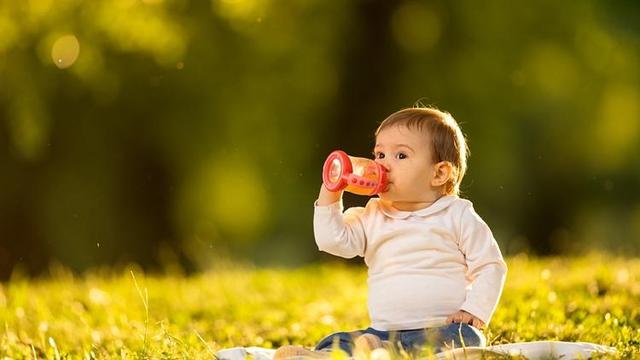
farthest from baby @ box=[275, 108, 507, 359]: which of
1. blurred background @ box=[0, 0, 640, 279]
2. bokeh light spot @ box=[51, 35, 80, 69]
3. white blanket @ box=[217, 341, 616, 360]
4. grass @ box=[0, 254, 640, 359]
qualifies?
blurred background @ box=[0, 0, 640, 279]

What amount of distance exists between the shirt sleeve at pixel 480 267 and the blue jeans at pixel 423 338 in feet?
0.28

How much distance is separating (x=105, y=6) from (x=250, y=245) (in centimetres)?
444

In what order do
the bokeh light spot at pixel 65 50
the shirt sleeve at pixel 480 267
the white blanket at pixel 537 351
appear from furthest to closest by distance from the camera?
the bokeh light spot at pixel 65 50 < the shirt sleeve at pixel 480 267 < the white blanket at pixel 537 351

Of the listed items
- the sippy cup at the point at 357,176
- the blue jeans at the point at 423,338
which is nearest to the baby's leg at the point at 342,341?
the blue jeans at the point at 423,338

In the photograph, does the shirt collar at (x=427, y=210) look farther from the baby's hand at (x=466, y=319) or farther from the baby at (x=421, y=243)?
the baby's hand at (x=466, y=319)

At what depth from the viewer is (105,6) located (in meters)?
8.46

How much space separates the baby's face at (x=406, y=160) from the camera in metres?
3.66

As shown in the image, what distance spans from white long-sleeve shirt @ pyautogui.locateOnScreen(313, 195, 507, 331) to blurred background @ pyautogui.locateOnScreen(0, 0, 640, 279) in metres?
6.27

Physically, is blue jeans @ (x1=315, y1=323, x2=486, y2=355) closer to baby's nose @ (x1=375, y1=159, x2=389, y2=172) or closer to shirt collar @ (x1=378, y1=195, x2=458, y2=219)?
shirt collar @ (x1=378, y1=195, x2=458, y2=219)

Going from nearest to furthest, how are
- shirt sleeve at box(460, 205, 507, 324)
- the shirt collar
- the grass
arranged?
shirt sleeve at box(460, 205, 507, 324) < the shirt collar < the grass

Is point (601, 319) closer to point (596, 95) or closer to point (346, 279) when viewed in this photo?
point (346, 279)

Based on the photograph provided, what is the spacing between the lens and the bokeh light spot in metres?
8.59

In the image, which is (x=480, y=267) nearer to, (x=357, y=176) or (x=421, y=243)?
(x=421, y=243)

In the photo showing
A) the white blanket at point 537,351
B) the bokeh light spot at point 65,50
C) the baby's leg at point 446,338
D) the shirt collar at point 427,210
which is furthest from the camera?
the bokeh light spot at point 65,50
